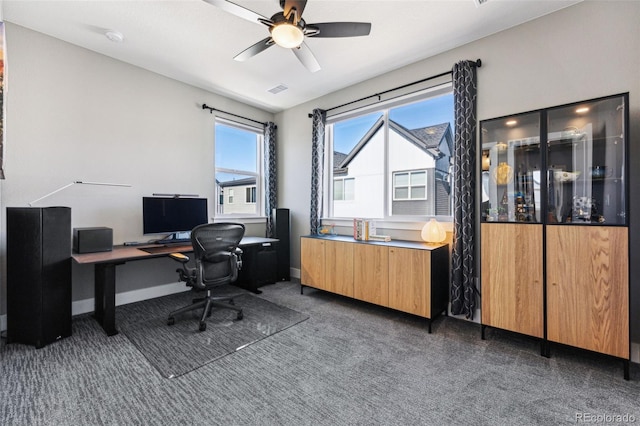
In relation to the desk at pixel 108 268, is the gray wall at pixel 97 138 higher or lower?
higher

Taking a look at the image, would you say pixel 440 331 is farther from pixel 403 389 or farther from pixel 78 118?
pixel 78 118

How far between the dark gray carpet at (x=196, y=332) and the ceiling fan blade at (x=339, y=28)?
2.69m

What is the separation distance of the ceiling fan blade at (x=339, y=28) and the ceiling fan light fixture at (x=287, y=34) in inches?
4.5

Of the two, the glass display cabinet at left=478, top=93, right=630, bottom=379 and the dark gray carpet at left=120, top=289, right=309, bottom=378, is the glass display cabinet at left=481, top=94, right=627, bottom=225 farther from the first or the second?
the dark gray carpet at left=120, top=289, right=309, bottom=378

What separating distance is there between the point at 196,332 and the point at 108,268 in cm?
103

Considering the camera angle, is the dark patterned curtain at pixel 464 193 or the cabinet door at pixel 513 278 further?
the dark patterned curtain at pixel 464 193

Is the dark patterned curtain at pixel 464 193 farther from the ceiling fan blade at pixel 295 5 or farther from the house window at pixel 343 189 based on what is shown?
the ceiling fan blade at pixel 295 5

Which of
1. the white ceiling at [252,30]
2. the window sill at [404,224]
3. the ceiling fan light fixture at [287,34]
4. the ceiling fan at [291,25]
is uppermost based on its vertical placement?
the white ceiling at [252,30]

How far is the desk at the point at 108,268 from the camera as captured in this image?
8.29 ft

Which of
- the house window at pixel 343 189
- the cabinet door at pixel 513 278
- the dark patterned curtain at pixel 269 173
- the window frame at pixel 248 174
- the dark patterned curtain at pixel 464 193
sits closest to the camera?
the cabinet door at pixel 513 278

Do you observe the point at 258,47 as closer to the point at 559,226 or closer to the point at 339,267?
the point at 339,267

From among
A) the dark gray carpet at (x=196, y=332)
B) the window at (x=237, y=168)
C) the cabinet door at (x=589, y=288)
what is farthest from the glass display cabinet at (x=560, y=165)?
the window at (x=237, y=168)

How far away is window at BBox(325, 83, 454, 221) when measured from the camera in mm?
3281

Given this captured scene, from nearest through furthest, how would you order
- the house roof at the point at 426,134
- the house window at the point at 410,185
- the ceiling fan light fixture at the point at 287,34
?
the ceiling fan light fixture at the point at 287,34
the house roof at the point at 426,134
the house window at the point at 410,185
